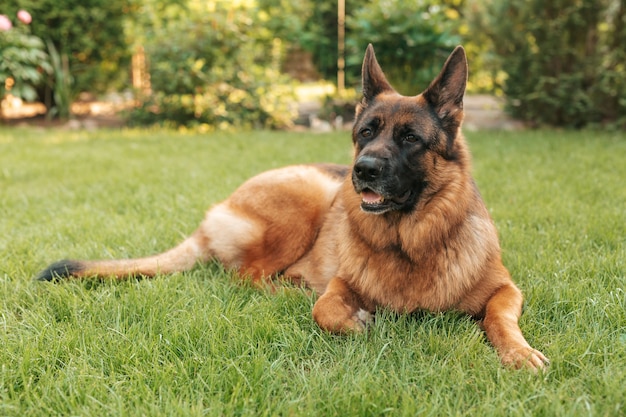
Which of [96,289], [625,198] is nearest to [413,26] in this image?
[625,198]

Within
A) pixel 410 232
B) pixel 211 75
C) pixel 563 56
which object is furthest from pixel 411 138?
pixel 211 75

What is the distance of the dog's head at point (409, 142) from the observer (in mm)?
2764

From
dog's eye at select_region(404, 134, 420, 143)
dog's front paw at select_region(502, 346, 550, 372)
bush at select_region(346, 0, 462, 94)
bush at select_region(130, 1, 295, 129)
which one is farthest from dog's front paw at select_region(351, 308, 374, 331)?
bush at select_region(130, 1, 295, 129)

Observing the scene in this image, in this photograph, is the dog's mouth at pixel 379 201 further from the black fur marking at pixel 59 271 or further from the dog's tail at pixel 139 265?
the black fur marking at pixel 59 271

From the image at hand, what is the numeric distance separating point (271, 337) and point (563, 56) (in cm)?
801

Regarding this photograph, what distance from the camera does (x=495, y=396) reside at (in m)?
2.07

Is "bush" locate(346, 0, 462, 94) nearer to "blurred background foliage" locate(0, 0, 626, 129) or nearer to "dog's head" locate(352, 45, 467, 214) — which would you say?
"blurred background foliage" locate(0, 0, 626, 129)

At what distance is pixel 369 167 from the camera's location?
2709 millimetres

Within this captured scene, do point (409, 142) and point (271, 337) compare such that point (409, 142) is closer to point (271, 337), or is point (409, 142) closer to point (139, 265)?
point (271, 337)

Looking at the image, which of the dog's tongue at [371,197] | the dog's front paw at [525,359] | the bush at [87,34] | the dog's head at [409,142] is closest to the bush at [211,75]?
the bush at [87,34]

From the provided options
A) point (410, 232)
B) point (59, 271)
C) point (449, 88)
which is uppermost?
point (449, 88)

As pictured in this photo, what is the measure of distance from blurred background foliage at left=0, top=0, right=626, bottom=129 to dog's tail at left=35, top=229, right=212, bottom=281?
6490 millimetres

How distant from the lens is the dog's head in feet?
9.07

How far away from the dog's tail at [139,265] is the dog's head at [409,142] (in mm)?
1285
